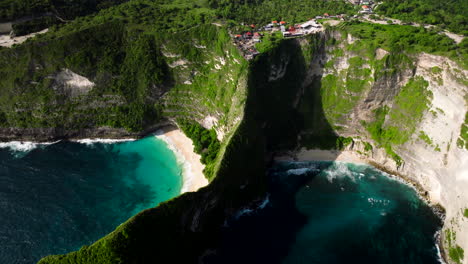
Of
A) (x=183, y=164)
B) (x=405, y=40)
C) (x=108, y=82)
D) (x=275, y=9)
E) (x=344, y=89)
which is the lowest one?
(x=183, y=164)

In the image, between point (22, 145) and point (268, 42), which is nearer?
point (268, 42)

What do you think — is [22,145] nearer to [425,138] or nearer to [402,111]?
[402,111]

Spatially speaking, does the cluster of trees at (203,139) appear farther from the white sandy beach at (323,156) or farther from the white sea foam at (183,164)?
the white sandy beach at (323,156)

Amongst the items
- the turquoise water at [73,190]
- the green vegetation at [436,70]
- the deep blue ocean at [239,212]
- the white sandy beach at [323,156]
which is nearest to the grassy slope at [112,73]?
the turquoise water at [73,190]

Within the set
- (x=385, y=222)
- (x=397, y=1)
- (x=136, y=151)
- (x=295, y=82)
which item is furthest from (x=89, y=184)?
(x=397, y=1)

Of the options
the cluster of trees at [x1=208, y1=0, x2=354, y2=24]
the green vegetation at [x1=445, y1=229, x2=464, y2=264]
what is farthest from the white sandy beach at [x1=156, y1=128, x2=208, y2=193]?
the green vegetation at [x1=445, y1=229, x2=464, y2=264]

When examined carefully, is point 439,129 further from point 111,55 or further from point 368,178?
point 111,55

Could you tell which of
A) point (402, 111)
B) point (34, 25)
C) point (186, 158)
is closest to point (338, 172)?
point (402, 111)
